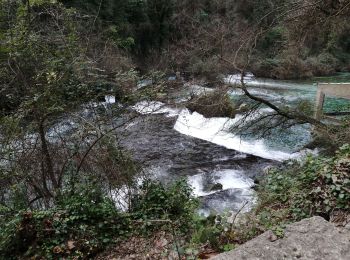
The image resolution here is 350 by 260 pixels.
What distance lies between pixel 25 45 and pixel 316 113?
30.1 feet

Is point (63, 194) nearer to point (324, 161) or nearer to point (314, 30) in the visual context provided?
point (324, 161)

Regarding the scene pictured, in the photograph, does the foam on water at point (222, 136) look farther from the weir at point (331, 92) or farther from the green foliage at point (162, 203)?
the green foliage at point (162, 203)

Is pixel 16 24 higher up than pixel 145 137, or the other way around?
pixel 16 24

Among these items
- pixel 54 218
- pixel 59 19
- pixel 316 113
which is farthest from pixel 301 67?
pixel 54 218

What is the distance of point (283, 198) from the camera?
4.67m

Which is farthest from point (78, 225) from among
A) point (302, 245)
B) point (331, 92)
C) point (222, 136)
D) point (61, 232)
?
point (331, 92)

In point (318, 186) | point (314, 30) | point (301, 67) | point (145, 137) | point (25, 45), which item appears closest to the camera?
point (318, 186)

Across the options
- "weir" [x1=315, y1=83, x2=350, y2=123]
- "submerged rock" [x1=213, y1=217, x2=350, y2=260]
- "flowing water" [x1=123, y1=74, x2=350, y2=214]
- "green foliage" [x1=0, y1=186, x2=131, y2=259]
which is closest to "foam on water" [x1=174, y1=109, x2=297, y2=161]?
"flowing water" [x1=123, y1=74, x2=350, y2=214]

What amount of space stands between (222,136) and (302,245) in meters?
10.9

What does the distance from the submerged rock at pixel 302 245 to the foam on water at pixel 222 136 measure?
7.87m

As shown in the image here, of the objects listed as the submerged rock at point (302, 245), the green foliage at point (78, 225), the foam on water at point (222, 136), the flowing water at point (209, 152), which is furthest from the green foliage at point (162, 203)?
the foam on water at point (222, 136)

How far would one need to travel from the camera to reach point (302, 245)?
3014mm

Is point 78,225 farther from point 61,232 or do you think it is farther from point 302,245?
point 302,245

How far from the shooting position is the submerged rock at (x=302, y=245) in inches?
115
